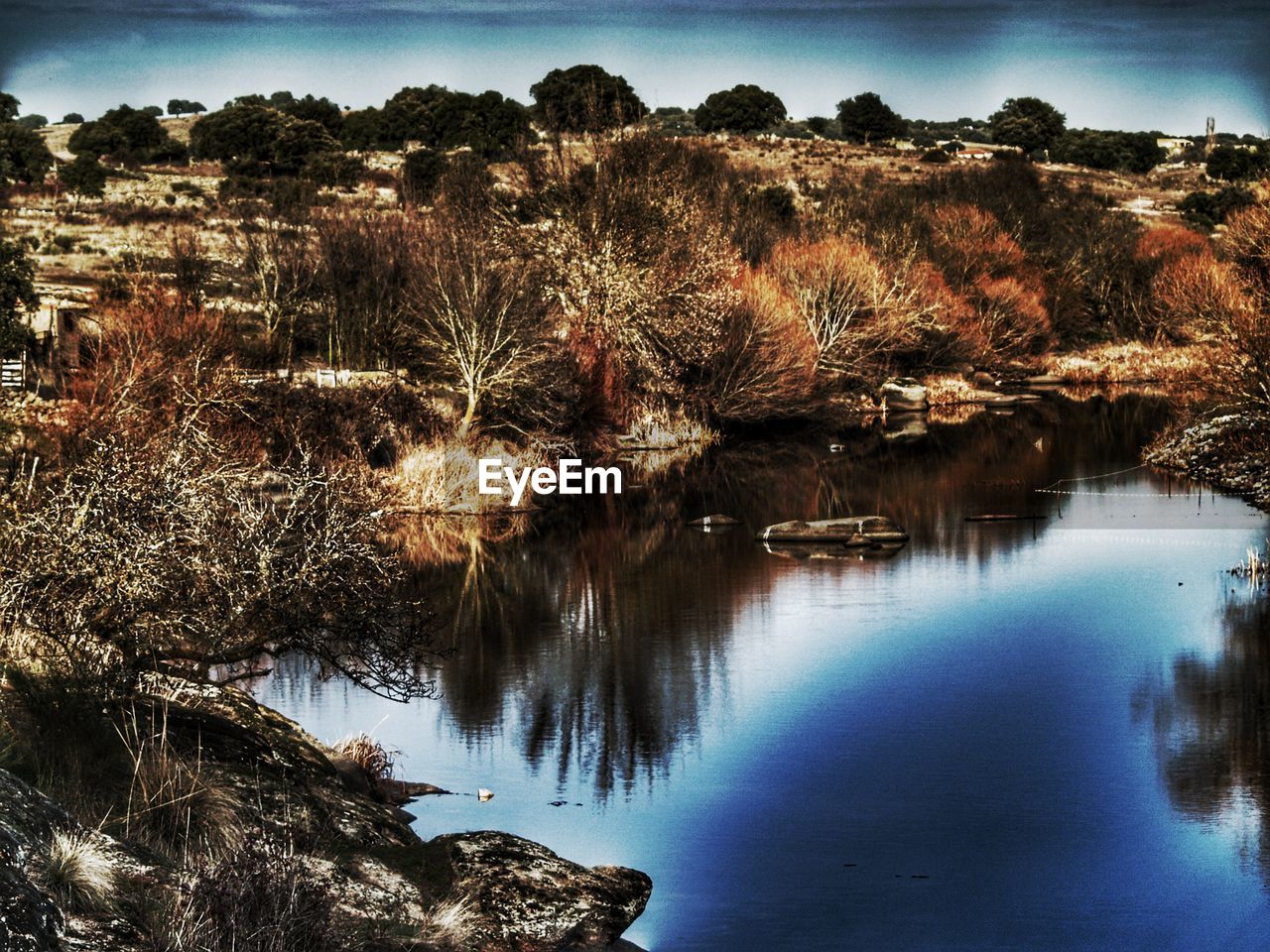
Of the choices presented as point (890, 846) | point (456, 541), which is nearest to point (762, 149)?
point (456, 541)

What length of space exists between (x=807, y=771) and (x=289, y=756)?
22.3ft

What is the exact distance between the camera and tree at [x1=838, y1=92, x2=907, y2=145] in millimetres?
150500

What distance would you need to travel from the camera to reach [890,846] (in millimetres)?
16719

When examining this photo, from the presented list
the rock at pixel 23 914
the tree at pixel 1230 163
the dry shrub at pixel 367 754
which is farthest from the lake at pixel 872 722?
the tree at pixel 1230 163

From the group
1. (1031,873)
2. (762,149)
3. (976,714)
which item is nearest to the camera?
(1031,873)

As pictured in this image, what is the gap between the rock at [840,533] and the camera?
36.2 m

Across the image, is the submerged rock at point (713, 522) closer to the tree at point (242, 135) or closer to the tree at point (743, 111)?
the tree at point (242, 135)

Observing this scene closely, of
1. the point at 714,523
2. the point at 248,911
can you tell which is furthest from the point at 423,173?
the point at 248,911

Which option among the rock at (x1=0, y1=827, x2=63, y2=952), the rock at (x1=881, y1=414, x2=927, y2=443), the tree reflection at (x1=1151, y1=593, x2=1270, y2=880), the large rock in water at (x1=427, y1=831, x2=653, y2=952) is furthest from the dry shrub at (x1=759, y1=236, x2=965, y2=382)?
the rock at (x1=0, y1=827, x2=63, y2=952)

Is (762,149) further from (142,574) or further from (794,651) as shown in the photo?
(142,574)

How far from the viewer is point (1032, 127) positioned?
154 meters

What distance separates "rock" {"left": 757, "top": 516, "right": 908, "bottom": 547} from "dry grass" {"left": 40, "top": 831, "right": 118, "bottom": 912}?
26790mm

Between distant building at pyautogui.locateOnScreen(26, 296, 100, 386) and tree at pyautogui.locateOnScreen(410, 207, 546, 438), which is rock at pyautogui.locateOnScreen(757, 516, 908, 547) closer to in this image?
tree at pyautogui.locateOnScreen(410, 207, 546, 438)

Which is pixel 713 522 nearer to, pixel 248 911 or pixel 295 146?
pixel 248 911
